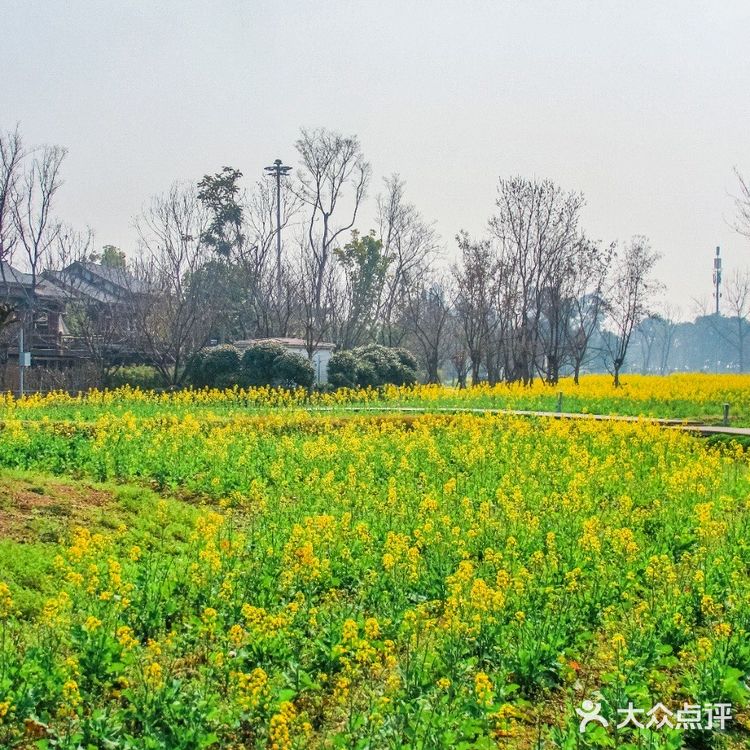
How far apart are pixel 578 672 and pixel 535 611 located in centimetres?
69

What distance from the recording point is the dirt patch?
7.43 metres

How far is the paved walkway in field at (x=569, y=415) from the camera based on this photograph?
54.3 ft

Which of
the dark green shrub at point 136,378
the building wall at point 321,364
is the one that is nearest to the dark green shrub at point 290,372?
the building wall at point 321,364

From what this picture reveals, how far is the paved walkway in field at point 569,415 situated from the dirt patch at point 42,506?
10.5 meters

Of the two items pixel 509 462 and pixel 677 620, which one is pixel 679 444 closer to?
pixel 509 462

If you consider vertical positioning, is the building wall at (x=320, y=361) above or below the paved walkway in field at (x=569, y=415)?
above

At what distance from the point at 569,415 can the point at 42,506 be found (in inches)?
510

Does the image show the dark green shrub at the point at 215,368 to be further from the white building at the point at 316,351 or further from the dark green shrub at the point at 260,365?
the white building at the point at 316,351

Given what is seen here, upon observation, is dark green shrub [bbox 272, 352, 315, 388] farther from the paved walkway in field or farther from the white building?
the paved walkway in field

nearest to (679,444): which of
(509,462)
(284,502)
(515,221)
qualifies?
(509,462)

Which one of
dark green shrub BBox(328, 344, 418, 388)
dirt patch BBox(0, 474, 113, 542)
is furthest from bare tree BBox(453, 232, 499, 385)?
dirt patch BBox(0, 474, 113, 542)

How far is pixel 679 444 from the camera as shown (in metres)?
13.6

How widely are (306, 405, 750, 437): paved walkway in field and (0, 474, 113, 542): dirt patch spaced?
10549 mm

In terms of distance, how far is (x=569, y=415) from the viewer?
18844 millimetres
